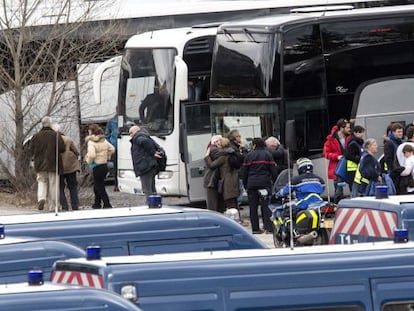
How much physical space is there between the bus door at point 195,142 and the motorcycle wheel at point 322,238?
315 inches

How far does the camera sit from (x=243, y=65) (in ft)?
81.1

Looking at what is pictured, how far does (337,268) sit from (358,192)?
1298 cm

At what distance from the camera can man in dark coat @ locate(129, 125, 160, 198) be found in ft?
77.8

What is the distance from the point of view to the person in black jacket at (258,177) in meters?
21.3

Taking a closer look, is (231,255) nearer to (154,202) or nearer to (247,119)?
(154,202)

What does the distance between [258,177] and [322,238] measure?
5.22 meters

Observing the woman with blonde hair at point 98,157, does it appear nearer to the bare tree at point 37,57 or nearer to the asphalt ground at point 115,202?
the asphalt ground at point 115,202

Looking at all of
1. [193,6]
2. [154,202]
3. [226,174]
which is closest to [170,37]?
[193,6]

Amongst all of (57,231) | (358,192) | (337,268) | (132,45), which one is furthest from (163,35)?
(337,268)

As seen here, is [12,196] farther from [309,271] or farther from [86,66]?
[309,271]

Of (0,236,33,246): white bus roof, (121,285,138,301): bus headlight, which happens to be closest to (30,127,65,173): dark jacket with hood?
(0,236,33,246): white bus roof

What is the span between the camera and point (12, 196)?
27.4 metres

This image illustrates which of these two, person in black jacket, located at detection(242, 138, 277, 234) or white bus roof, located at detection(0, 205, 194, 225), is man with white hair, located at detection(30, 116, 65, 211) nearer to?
person in black jacket, located at detection(242, 138, 277, 234)

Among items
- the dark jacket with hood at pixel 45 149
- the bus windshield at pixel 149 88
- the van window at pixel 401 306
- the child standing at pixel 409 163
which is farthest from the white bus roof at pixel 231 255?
the bus windshield at pixel 149 88
